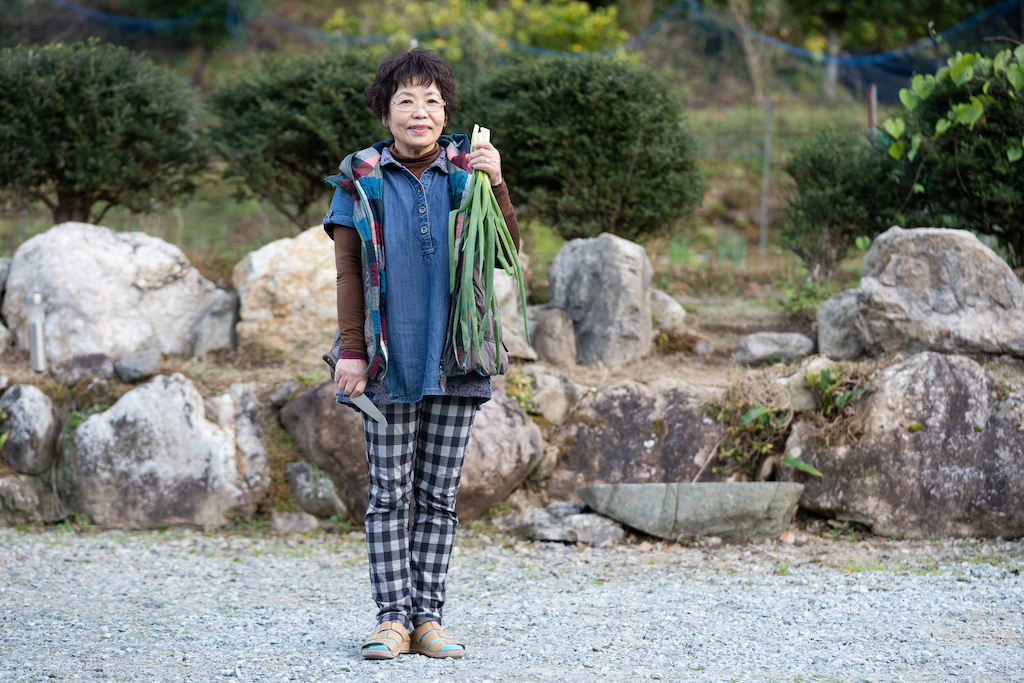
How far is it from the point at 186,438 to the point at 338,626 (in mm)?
1837

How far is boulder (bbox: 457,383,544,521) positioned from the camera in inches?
180

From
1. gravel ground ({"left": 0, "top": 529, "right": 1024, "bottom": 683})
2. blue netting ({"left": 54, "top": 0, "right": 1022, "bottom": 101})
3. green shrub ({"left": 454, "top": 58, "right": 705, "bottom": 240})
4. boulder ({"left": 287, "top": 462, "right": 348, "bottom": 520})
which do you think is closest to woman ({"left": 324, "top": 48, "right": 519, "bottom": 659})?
gravel ground ({"left": 0, "top": 529, "right": 1024, "bottom": 683})

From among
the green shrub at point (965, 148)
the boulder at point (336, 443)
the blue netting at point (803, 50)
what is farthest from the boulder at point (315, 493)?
the blue netting at point (803, 50)

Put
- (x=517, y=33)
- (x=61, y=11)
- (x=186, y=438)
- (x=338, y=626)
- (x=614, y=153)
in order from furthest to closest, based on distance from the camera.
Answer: (x=61, y=11)
(x=517, y=33)
(x=614, y=153)
(x=186, y=438)
(x=338, y=626)

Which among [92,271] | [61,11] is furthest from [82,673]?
[61,11]

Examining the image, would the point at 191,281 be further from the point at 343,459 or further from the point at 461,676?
the point at 461,676

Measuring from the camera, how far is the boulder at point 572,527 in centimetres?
430

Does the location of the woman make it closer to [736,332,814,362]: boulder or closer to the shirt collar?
the shirt collar

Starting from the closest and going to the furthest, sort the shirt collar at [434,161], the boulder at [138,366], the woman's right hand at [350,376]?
the woman's right hand at [350,376], the shirt collar at [434,161], the boulder at [138,366]

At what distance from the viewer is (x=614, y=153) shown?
5809 millimetres

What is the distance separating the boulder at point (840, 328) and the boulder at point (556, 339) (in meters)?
1.41

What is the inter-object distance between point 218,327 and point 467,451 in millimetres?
1792

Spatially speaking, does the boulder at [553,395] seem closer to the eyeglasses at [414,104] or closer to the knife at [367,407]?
the knife at [367,407]

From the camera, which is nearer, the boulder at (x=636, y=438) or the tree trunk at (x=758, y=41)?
the boulder at (x=636, y=438)
